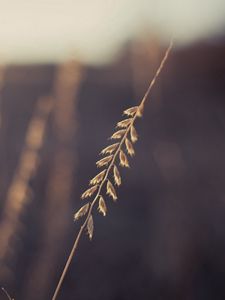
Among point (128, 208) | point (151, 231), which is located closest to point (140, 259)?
point (151, 231)

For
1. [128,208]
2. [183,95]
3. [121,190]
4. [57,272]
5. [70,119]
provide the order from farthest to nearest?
[183,95], [121,190], [128,208], [57,272], [70,119]

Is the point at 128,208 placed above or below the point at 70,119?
below

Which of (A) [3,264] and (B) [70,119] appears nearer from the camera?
(A) [3,264]

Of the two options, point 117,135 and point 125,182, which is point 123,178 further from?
point 117,135

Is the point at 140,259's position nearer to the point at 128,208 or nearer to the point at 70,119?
the point at 128,208

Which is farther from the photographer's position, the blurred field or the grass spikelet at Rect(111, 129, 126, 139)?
the blurred field

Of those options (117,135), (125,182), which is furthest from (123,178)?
(117,135)

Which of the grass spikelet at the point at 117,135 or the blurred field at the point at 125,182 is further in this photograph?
the blurred field at the point at 125,182

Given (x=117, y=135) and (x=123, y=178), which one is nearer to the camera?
(x=117, y=135)
